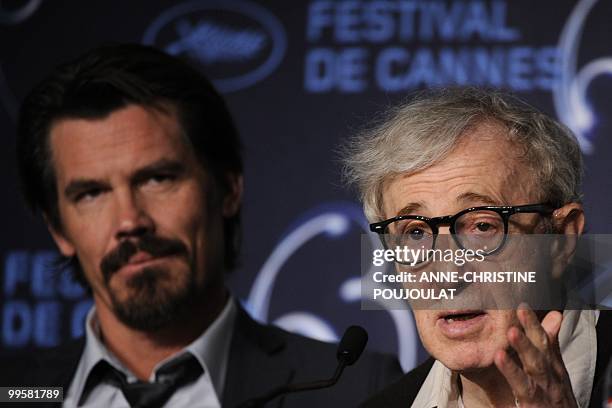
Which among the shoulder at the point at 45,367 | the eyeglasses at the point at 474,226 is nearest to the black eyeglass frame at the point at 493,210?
the eyeglasses at the point at 474,226

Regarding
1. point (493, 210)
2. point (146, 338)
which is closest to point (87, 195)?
point (146, 338)

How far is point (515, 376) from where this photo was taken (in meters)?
1.33

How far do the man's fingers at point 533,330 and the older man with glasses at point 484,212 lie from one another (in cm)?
17

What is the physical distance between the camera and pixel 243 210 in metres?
2.72

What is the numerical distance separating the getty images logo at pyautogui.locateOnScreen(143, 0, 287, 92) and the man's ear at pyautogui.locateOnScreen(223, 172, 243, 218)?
0.38m

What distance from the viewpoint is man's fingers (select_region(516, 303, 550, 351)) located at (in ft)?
4.41

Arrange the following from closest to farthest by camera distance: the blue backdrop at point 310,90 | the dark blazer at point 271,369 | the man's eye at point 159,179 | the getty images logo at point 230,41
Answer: the dark blazer at point 271,369
the man's eye at point 159,179
the blue backdrop at point 310,90
the getty images logo at point 230,41

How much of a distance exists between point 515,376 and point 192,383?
1027mm

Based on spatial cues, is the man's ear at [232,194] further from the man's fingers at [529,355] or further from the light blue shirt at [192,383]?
the man's fingers at [529,355]

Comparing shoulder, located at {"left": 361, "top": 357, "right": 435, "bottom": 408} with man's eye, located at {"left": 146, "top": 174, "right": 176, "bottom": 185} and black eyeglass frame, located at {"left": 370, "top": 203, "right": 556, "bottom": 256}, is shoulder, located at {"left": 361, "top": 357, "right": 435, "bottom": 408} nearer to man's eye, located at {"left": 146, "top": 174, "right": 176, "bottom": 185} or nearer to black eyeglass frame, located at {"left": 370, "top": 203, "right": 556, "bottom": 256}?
black eyeglass frame, located at {"left": 370, "top": 203, "right": 556, "bottom": 256}

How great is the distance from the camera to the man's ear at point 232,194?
247cm

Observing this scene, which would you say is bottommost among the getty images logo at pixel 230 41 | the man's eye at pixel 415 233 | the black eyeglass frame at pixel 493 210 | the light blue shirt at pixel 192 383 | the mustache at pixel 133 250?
the light blue shirt at pixel 192 383

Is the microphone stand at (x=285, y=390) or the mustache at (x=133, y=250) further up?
the mustache at (x=133, y=250)

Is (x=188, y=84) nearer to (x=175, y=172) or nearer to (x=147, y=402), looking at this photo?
(x=175, y=172)
